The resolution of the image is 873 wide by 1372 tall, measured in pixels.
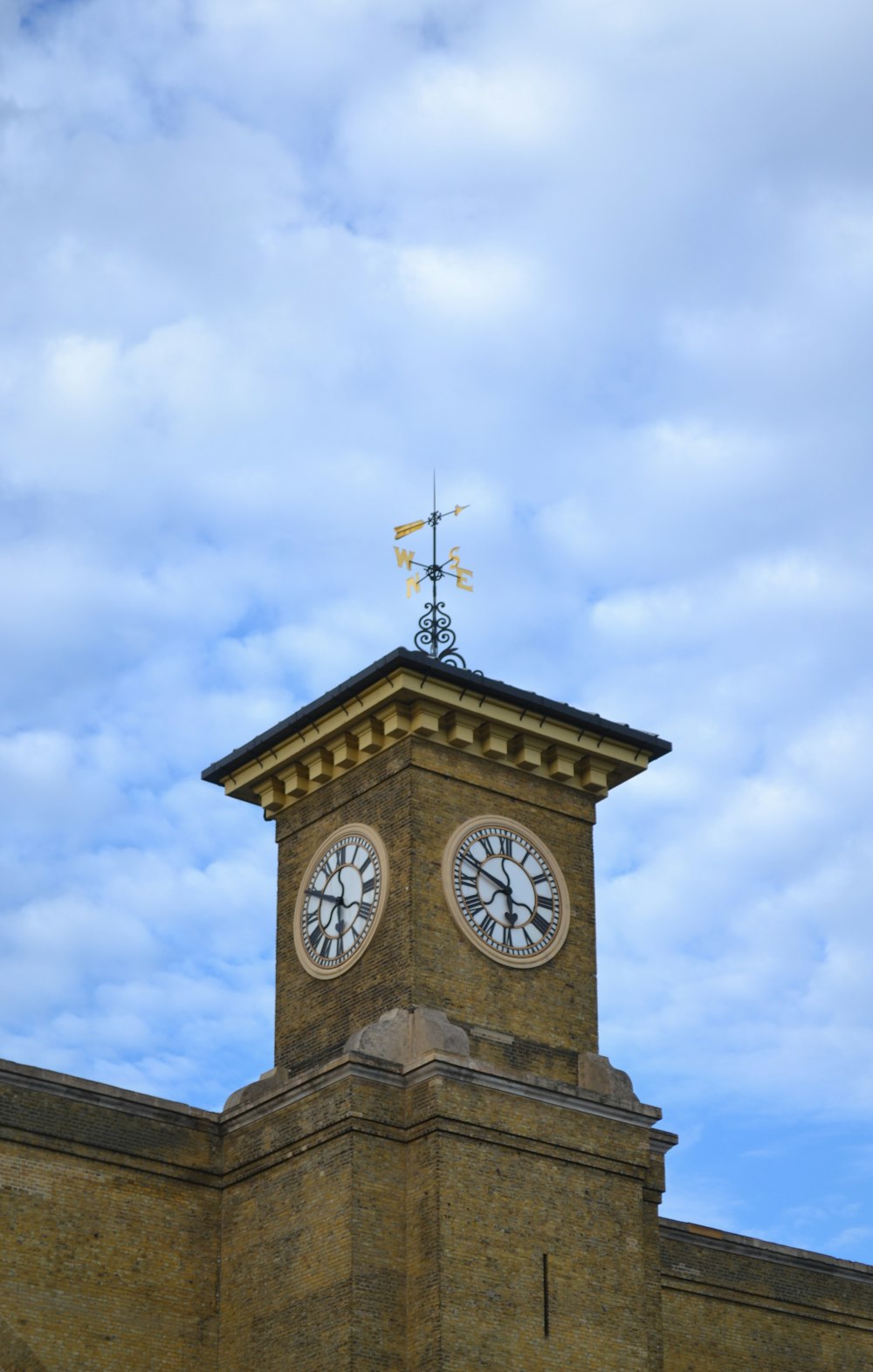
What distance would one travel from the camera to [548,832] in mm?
37594

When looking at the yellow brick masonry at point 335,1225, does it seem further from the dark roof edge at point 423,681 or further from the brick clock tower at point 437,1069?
the dark roof edge at point 423,681

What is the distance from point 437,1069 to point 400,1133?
3.85 ft

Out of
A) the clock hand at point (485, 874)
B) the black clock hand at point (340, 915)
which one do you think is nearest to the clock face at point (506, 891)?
the clock hand at point (485, 874)

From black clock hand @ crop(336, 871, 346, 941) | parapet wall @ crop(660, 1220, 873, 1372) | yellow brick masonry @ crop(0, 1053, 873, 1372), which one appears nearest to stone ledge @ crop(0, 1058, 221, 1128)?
yellow brick masonry @ crop(0, 1053, 873, 1372)

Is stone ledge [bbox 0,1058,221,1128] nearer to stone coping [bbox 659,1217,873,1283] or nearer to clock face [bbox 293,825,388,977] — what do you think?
clock face [bbox 293,825,388,977]

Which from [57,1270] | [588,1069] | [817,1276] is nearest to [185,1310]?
[57,1270]

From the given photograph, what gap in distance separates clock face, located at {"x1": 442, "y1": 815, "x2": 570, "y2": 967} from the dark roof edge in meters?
2.02

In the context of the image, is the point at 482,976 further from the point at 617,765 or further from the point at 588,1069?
the point at 617,765

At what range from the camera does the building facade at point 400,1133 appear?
32594 millimetres

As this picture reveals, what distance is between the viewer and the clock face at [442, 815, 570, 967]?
35.8m

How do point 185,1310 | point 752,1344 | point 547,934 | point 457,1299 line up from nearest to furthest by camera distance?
point 457,1299 < point 185,1310 < point 547,934 < point 752,1344

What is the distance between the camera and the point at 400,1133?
33.5 metres

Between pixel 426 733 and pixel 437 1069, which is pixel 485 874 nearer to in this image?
pixel 426 733

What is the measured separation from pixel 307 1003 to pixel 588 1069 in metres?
4.69
